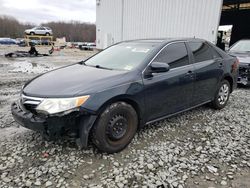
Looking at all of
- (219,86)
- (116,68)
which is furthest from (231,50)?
(116,68)

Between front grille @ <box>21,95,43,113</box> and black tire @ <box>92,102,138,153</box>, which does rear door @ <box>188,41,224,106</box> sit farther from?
front grille @ <box>21,95,43,113</box>

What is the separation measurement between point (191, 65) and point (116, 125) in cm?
186

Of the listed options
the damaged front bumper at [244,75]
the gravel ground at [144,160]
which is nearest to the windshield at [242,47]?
the damaged front bumper at [244,75]

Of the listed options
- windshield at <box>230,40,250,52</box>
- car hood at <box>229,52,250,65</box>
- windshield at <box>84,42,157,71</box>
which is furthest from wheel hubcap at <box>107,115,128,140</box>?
windshield at <box>230,40,250,52</box>

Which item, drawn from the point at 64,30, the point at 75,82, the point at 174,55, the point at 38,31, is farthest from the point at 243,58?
the point at 64,30

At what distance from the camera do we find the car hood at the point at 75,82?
2680 millimetres

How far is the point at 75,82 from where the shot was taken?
9.43 feet

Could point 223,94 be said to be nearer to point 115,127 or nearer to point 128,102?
point 128,102

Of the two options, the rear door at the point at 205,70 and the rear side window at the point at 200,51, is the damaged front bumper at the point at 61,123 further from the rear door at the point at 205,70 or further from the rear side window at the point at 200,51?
the rear side window at the point at 200,51

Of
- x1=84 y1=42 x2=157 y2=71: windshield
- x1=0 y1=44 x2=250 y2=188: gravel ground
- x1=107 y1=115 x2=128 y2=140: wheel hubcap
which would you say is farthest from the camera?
x1=84 y1=42 x2=157 y2=71: windshield

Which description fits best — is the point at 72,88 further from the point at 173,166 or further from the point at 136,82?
the point at 173,166

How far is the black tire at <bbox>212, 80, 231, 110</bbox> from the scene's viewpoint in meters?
4.66

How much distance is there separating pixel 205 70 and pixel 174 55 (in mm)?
825

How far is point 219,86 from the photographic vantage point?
4.61 meters
